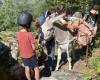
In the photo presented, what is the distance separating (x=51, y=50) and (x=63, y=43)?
351 millimetres

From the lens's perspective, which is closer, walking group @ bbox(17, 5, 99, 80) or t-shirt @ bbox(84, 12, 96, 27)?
walking group @ bbox(17, 5, 99, 80)

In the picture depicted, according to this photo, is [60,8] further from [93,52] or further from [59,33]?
[93,52]

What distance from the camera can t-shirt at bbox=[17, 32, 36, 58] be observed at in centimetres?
747

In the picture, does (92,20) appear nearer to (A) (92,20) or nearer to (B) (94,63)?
(A) (92,20)

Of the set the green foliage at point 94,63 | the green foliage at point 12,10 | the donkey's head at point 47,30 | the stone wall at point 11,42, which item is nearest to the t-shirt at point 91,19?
the green foliage at point 94,63

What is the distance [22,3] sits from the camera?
16656mm

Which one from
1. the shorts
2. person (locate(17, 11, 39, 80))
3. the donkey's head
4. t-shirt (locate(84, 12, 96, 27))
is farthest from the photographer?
t-shirt (locate(84, 12, 96, 27))

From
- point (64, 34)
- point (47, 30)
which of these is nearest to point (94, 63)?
point (64, 34)

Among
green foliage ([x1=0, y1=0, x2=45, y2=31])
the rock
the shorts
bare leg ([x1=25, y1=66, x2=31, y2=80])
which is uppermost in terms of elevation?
the shorts

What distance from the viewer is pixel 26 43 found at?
24.7ft

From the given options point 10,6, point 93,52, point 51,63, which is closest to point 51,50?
point 51,63

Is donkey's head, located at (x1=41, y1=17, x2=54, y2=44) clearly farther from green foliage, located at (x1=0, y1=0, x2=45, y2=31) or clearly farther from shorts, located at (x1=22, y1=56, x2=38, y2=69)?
green foliage, located at (x1=0, y1=0, x2=45, y2=31)

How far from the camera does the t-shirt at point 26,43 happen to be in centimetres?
747

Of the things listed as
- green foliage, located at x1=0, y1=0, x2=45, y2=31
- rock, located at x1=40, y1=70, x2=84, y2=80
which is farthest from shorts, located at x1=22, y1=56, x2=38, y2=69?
green foliage, located at x1=0, y1=0, x2=45, y2=31
